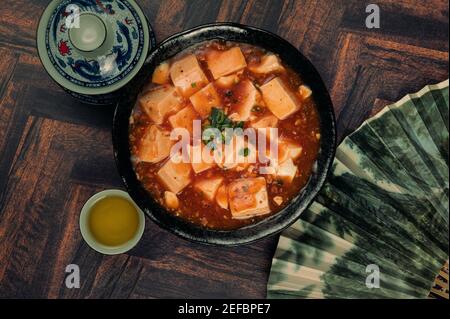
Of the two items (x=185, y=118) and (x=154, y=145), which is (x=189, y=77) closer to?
(x=185, y=118)

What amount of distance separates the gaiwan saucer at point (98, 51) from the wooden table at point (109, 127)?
0.21 m

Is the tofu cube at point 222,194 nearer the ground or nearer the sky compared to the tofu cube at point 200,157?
nearer the ground

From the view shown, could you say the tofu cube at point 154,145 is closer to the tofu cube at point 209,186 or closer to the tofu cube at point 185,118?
the tofu cube at point 185,118

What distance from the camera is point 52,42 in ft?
6.94

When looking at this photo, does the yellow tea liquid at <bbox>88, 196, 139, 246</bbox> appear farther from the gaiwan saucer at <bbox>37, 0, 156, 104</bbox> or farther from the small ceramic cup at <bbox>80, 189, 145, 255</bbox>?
the gaiwan saucer at <bbox>37, 0, 156, 104</bbox>

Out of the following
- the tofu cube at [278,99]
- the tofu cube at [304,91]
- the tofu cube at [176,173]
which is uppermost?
the tofu cube at [304,91]

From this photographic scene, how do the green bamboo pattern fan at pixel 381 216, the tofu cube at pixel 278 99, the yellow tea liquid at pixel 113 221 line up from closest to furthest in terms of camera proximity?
the tofu cube at pixel 278 99
the green bamboo pattern fan at pixel 381 216
the yellow tea liquid at pixel 113 221

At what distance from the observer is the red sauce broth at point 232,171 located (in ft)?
6.85

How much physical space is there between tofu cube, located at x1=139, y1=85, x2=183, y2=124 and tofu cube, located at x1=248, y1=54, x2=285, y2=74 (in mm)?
304

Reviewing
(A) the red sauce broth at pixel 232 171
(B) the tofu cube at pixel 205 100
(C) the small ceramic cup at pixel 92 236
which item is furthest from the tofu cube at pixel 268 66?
(C) the small ceramic cup at pixel 92 236

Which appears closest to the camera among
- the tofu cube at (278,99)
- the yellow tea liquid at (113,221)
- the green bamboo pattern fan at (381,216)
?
the tofu cube at (278,99)

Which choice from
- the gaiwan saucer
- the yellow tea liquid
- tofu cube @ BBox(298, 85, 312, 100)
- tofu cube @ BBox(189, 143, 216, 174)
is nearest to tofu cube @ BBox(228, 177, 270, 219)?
tofu cube @ BBox(189, 143, 216, 174)

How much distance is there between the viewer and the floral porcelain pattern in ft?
6.93

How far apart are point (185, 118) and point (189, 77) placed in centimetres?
15
